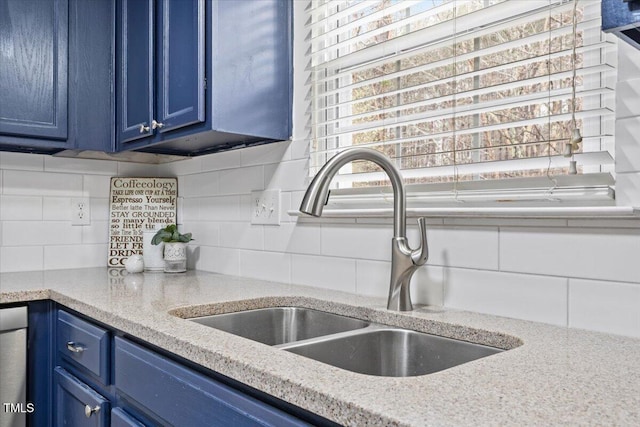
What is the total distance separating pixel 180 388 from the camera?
1.03m

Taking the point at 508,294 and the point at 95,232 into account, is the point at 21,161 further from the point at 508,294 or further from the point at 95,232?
the point at 508,294

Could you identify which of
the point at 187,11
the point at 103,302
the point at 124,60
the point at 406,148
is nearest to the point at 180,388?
the point at 103,302

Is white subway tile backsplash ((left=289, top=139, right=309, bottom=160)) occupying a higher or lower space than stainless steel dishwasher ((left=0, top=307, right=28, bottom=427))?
higher

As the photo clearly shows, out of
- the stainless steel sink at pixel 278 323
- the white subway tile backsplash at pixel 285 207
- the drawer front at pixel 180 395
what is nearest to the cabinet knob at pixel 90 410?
the drawer front at pixel 180 395

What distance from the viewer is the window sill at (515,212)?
1023 mm

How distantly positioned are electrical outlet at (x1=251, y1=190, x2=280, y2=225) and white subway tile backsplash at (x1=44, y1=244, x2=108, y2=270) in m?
0.90

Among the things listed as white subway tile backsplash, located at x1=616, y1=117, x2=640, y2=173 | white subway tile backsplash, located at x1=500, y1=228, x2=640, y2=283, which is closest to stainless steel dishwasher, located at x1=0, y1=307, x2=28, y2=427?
white subway tile backsplash, located at x1=500, y1=228, x2=640, y2=283

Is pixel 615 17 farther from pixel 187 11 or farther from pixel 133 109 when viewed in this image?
pixel 133 109

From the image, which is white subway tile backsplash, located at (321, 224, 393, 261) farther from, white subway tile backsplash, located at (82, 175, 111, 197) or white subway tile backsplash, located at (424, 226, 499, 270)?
white subway tile backsplash, located at (82, 175, 111, 197)

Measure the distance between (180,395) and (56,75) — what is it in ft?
5.08

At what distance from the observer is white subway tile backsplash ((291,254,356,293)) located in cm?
161

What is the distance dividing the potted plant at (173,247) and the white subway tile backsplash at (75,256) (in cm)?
43

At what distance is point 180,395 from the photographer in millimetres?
1025

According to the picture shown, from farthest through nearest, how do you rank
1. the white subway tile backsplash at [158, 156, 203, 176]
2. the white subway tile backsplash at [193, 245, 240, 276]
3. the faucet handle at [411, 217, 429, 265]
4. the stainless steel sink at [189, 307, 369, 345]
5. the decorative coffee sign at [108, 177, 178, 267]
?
the decorative coffee sign at [108, 177, 178, 267], the white subway tile backsplash at [158, 156, 203, 176], the white subway tile backsplash at [193, 245, 240, 276], the stainless steel sink at [189, 307, 369, 345], the faucet handle at [411, 217, 429, 265]
